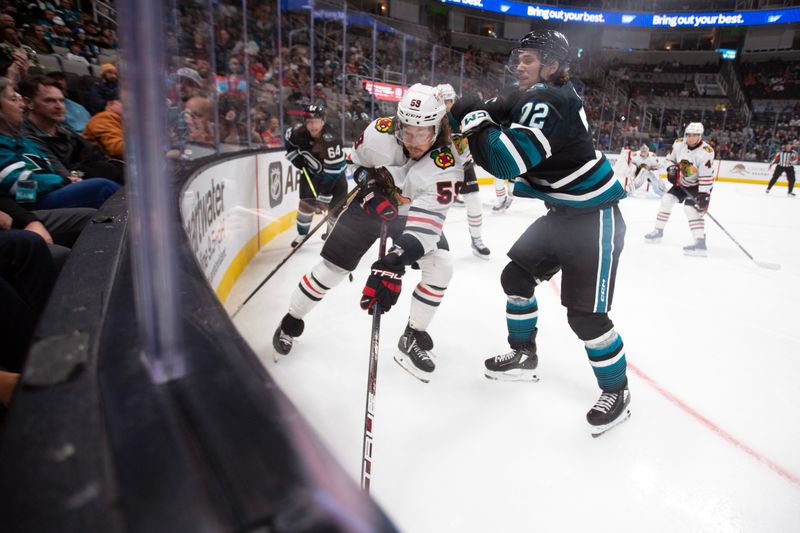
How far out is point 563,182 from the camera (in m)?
1.71

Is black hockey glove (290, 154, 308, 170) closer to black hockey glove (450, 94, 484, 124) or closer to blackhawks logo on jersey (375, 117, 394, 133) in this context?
blackhawks logo on jersey (375, 117, 394, 133)

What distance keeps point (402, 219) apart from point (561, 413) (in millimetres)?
1075

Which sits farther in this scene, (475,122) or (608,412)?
(608,412)

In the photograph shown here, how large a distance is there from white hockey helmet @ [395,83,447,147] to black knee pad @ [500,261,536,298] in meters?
0.68

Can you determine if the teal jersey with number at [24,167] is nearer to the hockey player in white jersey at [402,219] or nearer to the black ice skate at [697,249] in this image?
the hockey player in white jersey at [402,219]

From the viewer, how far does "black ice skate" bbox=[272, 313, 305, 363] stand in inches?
85.8

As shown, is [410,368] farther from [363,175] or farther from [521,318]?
[363,175]

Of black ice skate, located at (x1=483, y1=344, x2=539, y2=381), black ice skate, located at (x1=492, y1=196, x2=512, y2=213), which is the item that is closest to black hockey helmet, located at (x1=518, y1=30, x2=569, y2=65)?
black ice skate, located at (x1=483, y1=344, x2=539, y2=381)

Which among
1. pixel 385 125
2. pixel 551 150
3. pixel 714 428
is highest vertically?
pixel 385 125

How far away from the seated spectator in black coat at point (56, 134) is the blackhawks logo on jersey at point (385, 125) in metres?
1.50

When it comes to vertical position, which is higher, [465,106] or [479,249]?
[465,106]

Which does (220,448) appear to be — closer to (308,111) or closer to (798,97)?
(308,111)

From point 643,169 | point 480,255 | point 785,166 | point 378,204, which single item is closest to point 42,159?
point 378,204

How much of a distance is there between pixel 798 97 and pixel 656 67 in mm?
5108
